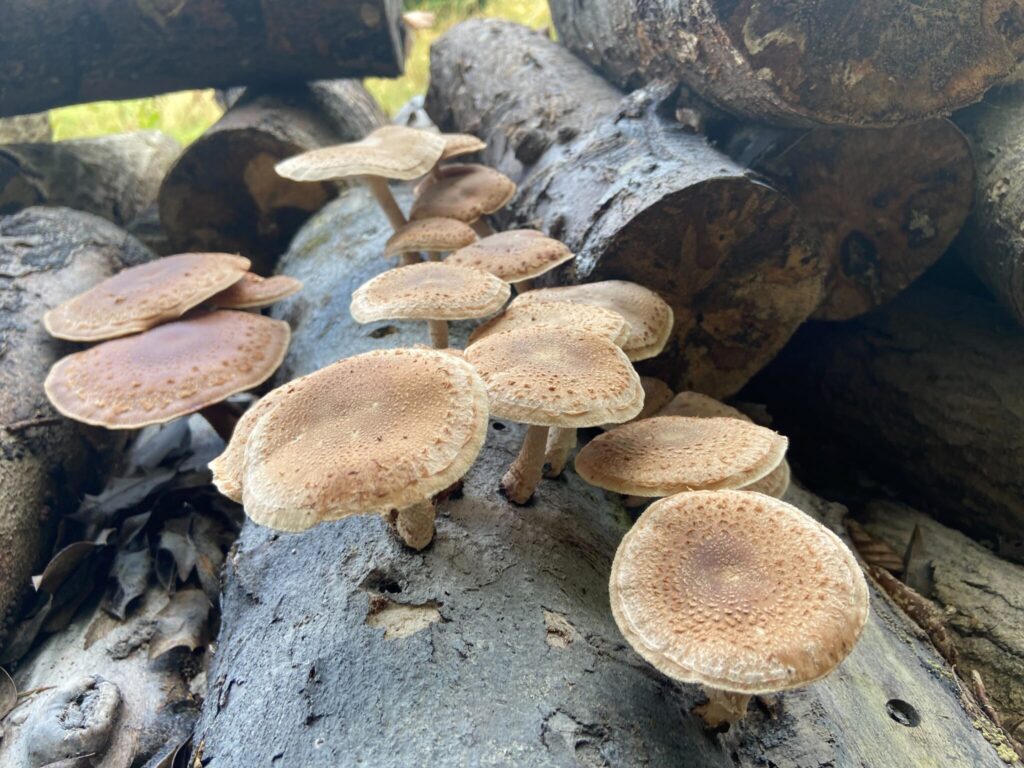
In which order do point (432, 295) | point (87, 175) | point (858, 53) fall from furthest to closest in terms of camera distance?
point (87, 175)
point (858, 53)
point (432, 295)

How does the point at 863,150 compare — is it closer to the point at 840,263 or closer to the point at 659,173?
the point at 840,263

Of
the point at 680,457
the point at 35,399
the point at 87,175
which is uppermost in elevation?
the point at 680,457

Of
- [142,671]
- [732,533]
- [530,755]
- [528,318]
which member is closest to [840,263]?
[528,318]

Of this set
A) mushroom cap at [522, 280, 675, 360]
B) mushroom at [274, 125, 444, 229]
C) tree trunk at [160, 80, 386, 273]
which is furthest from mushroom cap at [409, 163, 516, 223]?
tree trunk at [160, 80, 386, 273]

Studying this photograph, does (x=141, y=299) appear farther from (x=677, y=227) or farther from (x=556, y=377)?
(x=677, y=227)

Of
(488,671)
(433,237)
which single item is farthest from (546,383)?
(433,237)

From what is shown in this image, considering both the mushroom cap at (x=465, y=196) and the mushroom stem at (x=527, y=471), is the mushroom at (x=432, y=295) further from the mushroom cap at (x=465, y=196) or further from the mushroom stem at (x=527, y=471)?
the mushroom cap at (x=465, y=196)
